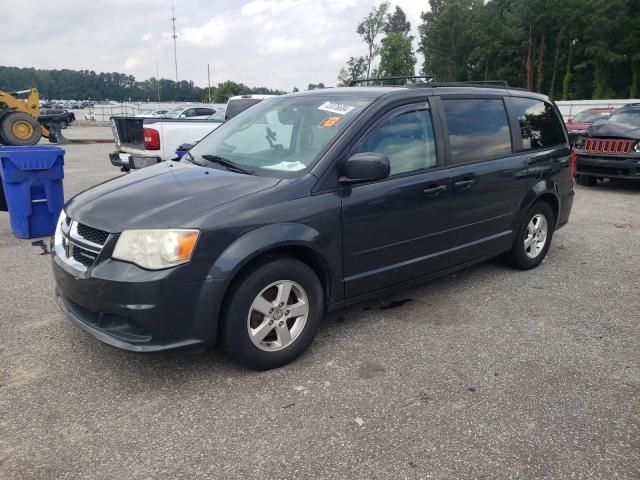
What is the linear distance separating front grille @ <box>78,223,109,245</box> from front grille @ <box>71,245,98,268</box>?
0.24ft

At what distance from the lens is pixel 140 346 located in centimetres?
284

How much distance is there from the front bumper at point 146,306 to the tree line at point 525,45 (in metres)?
38.1

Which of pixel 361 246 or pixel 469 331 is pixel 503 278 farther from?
pixel 361 246

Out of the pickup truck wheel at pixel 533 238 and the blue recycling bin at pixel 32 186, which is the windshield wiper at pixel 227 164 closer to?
the pickup truck wheel at pixel 533 238

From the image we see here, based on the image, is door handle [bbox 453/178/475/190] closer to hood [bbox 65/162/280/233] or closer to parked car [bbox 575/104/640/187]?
hood [bbox 65/162/280/233]

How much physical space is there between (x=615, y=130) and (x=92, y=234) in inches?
402

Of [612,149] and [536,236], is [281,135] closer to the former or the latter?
[536,236]

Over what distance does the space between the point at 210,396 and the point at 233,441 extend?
45cm

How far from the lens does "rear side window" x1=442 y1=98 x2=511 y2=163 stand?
4203 millimetres

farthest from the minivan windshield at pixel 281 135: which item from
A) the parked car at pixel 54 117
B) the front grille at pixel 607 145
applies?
the parked car at pixel 54 117

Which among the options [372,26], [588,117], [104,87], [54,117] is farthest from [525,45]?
[104,87]

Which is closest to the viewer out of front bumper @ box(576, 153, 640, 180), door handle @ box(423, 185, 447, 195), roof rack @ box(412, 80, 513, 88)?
door handle @ box(423, 185, 447, 195)

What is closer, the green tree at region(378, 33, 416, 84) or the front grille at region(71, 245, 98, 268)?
the front grille at region(71, 245, 98, 268)

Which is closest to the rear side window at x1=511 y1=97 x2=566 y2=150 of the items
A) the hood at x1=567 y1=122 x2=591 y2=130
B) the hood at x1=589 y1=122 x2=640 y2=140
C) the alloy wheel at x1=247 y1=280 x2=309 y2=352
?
the alloy wheel at x1=247 y1=280 x2=309 y2=352
